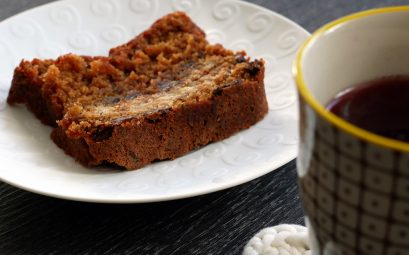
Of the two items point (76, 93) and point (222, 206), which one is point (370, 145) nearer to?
point (222, 206)

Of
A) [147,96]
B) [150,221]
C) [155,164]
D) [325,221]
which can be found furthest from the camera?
[147,96]

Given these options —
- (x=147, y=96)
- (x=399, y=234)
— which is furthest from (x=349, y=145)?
(x=147, y=96)

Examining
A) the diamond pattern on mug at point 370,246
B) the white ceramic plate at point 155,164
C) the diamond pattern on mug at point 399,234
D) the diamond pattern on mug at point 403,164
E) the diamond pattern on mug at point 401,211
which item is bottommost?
the white ceramic plate at point 155,164

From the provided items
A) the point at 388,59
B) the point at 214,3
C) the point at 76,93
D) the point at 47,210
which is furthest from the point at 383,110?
the point at 214,3

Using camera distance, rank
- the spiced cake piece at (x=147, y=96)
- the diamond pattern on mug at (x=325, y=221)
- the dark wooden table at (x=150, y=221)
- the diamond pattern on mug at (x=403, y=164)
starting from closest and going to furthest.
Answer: the diamond pattern on mug at (x=403, y=164) < the diamond pattern on mug at (x=325, y=221) < the dark wooden table at (x=150, y=221) < the spiced cake piece at (x=147, y=96)

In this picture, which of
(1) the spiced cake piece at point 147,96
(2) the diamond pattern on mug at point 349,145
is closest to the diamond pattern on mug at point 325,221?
(2) the diamond pattern on mug at point 349,145

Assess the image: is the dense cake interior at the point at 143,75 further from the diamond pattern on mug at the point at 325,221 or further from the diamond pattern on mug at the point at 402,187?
the diamond pattern on mug at the point at 402,187

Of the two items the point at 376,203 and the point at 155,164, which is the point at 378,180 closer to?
the point at 376,203
